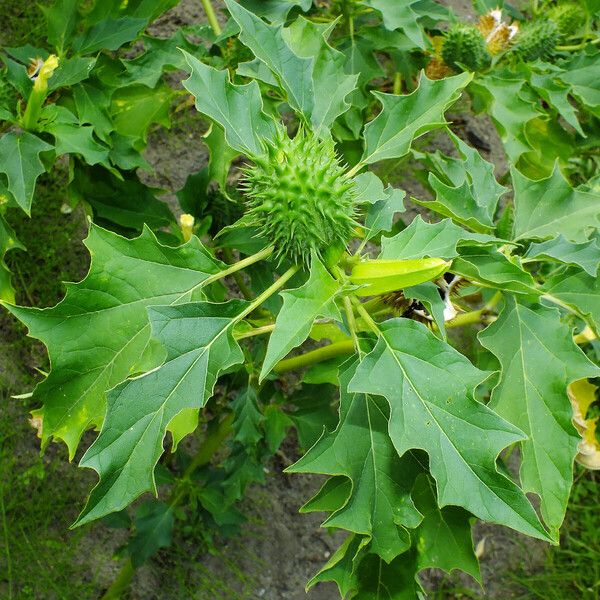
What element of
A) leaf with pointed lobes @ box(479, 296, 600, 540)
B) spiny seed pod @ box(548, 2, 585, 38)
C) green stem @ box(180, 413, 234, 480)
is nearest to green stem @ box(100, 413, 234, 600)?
green stem @ box(180, 413, 234, 480)

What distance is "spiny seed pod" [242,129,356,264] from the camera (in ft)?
3.38

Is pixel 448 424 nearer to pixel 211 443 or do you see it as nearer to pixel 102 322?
pixel 102 322

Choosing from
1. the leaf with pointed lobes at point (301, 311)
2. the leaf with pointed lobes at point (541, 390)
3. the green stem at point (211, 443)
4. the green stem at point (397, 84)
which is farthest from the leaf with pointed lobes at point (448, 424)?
the green stem at point (397, 84)

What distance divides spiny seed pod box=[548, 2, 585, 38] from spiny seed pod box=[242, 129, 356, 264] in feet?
4.55

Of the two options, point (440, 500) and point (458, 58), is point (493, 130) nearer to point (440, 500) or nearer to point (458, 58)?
point (458, 58)

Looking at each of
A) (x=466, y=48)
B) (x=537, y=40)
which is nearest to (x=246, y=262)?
(x=466, y=48)

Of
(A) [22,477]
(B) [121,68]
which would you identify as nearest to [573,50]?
(B) [121,68]

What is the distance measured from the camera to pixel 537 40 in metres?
2.01

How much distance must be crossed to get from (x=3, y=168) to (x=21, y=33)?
112cm

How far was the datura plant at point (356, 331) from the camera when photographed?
3.27ft

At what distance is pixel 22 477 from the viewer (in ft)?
6.66

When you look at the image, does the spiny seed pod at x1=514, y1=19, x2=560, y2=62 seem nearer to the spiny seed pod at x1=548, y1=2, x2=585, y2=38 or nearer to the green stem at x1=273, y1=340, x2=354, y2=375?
the spiny seed pod at x1=548, y1=2, x2=585, y2=38

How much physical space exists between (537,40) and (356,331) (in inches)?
50.3

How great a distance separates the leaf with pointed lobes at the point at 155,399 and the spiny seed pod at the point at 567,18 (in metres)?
1.61
